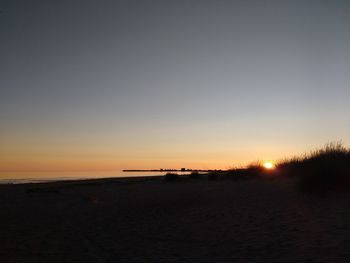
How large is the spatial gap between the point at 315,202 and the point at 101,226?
660 cm

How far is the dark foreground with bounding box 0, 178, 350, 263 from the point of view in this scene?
27.5 feet

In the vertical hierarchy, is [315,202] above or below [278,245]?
above

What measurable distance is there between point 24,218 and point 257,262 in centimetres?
1116

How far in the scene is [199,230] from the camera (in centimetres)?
1109

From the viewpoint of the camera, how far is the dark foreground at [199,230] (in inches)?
330

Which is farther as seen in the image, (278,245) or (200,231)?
(200,231)

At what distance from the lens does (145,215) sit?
14.8 meters

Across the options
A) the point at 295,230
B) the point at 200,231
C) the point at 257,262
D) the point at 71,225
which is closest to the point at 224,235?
the point at 200,231

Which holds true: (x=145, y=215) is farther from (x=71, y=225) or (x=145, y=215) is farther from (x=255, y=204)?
(x=255, y=204)

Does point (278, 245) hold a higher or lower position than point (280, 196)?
lower

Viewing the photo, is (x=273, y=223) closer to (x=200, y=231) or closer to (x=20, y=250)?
(x=200, y=231)

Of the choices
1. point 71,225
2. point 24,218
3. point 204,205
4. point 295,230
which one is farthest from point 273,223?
point 24,218

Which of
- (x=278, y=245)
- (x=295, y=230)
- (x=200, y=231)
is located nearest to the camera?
(x=278, y=245)

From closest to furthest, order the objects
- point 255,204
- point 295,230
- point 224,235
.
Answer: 1. point 295,230
2. point 224,235
3. point 255,204
